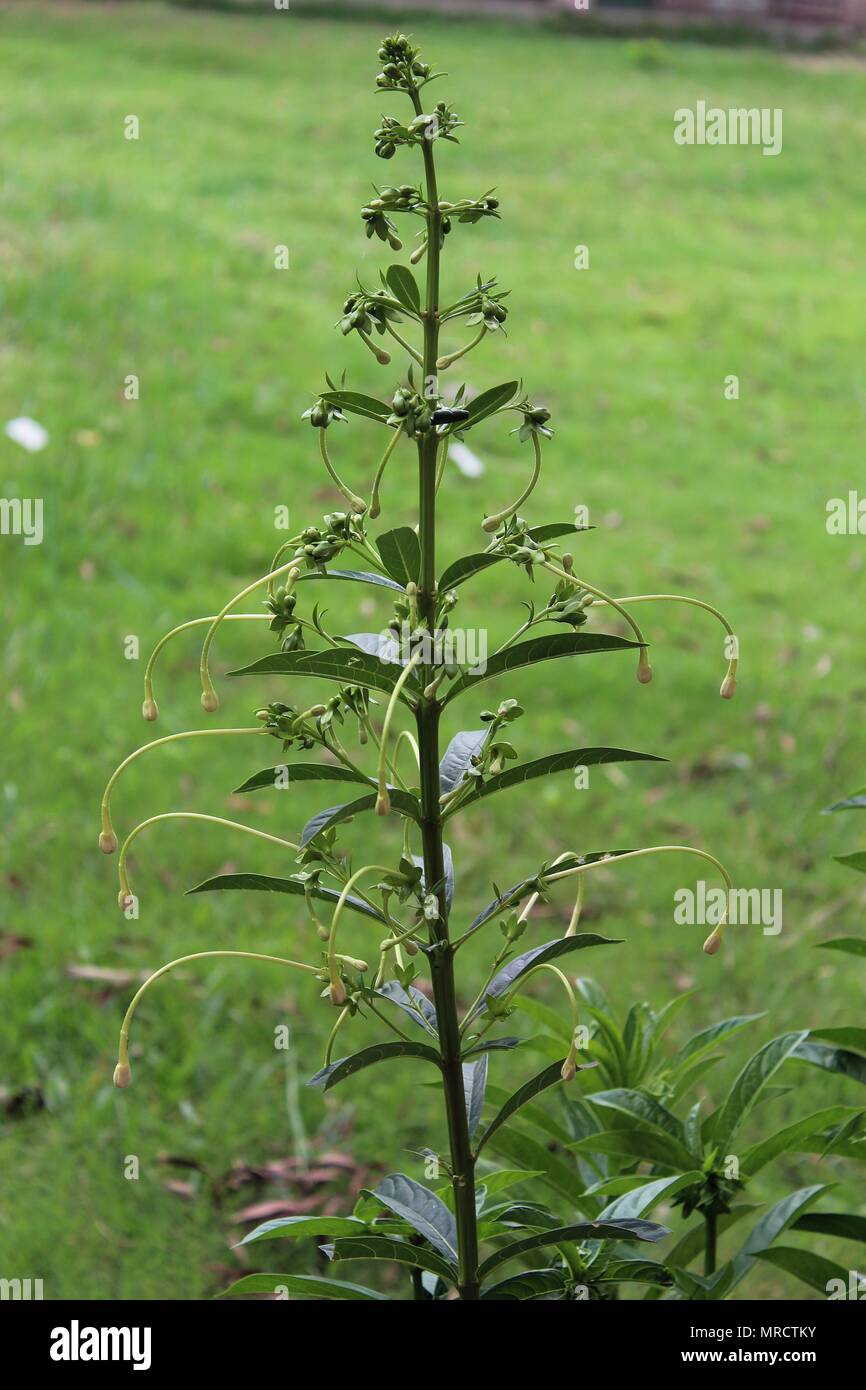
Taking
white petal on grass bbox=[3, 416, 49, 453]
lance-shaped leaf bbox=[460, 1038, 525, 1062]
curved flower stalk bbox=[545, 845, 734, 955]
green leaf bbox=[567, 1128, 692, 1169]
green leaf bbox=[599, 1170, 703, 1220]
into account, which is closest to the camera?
curved flower stalk bbox=[545, 845, 734, 955]

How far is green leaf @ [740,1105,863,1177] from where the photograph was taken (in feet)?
4.08

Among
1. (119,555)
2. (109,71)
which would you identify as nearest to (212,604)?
(119,555)

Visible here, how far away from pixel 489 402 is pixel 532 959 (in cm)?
40

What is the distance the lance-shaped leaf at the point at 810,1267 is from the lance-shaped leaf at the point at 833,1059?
0.57ft

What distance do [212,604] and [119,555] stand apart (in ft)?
1.25

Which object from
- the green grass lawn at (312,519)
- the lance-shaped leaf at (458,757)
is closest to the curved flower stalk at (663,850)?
the lance-shaped leaf at (458,757)

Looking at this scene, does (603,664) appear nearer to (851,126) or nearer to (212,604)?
(212,604)

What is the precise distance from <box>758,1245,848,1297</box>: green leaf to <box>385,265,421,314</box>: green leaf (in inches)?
32.7

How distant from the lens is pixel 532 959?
40.3 inches

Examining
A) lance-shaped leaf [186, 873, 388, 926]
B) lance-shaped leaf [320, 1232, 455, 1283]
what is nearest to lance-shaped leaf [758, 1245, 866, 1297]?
lance-shaped leaf [320, 1232, 455, 1283]

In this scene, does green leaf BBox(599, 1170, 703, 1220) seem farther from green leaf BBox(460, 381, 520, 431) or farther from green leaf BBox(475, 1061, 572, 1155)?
green leaf BBox(460, 381, 520, 431)

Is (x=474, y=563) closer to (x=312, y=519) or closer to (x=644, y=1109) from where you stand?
(x=644, y=1109)

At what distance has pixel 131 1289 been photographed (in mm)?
2080

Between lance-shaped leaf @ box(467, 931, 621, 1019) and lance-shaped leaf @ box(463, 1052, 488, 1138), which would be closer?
lance-shaped leaf @ box(467, 931, 621, 1019)
